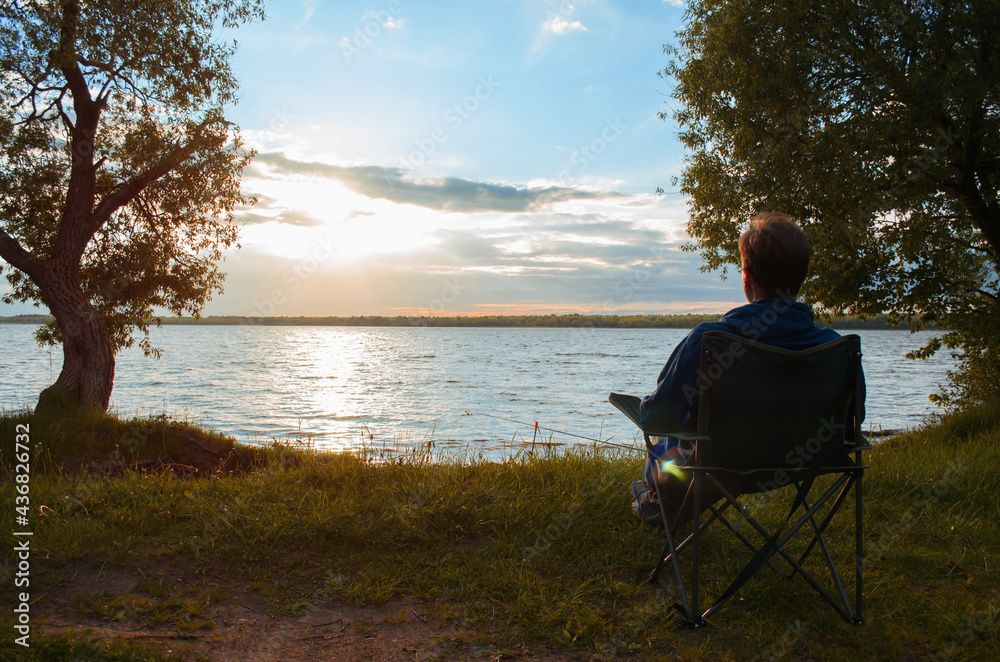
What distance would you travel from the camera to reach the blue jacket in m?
2.74

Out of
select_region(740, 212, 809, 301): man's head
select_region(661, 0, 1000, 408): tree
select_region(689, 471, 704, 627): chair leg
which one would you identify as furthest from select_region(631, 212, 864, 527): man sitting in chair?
select_region(661, 0, 1000, 408): tree

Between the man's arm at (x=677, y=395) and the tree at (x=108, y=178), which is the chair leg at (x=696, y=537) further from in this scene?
the tree at (x=108, y=178)

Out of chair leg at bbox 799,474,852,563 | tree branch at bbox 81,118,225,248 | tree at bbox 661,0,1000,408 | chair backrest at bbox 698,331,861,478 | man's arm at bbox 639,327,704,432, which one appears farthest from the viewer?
tree branch at bbox 81,118,225,248

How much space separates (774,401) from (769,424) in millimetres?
122

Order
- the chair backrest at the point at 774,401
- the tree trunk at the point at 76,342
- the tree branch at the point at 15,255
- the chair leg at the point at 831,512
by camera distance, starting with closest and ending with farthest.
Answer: the chair backrest at the point at 774,401
the chair leg at the point at 831,512
the tree branch at the point at 15,255
the tree trunk at the point at 76,342

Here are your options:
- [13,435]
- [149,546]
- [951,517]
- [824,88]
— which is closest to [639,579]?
[951,517]

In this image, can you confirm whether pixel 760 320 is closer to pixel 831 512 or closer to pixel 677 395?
pixel 677 395

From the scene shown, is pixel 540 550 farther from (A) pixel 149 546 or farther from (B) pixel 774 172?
(B) pixel 774 172

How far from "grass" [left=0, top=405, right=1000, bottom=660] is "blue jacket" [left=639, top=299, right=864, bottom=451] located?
39.6 inches

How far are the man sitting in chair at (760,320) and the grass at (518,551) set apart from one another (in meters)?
0.77

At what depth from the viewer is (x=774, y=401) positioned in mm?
2645

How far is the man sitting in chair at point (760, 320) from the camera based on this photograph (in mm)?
2748

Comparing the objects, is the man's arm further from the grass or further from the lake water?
the lake water

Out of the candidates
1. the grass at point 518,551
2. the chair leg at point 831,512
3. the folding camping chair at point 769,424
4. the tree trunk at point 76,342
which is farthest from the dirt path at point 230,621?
the tree trunk at point 76,342
